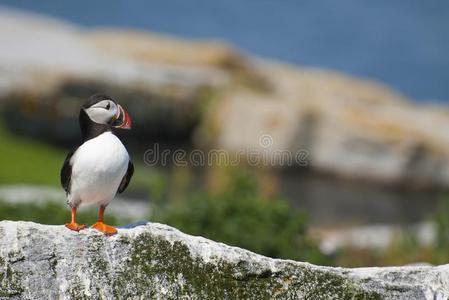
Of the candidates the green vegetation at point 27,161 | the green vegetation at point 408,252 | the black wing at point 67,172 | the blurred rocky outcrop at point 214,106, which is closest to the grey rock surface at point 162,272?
the black wing at point 67,172

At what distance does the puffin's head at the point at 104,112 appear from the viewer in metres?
4.33

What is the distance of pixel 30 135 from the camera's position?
648 inches

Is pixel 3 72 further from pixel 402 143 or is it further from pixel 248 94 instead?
pixel 402 143

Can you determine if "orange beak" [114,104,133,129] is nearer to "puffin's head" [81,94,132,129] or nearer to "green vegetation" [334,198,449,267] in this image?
"puffin's head" [81,94,132,129]

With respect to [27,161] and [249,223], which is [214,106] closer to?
[27,161]

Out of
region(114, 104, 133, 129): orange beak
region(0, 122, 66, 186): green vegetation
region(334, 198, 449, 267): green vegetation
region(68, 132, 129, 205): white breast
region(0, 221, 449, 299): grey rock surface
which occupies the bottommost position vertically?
region(0, 221, 449, 299): grey rock surface

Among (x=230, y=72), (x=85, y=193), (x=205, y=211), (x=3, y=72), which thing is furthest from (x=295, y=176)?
(x=85, y=193)

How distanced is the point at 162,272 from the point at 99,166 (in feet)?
2.25

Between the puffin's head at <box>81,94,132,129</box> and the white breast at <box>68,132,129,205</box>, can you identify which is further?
the puffin's head at <box>81,94,132,129</box>

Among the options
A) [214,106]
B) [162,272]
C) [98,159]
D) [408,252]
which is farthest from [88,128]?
[214,106]

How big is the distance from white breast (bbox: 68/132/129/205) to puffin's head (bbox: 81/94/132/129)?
9 cm

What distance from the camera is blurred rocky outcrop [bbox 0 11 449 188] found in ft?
55.8

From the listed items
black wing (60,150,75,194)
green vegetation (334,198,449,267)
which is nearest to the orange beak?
black wing (60,150,75,194)

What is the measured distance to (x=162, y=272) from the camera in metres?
3.93
